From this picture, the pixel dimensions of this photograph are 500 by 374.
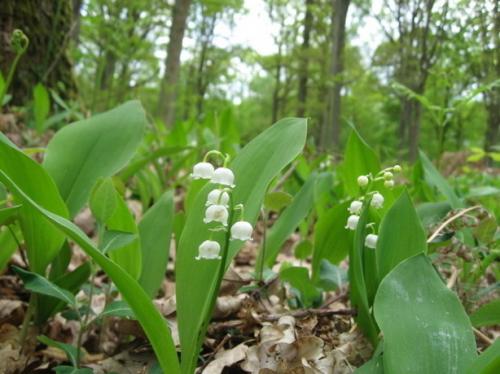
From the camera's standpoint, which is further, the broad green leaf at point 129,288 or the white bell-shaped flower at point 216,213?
the white bell-shaped flower at point 216,213

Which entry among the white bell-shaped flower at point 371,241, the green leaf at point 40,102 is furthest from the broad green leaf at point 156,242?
the green leaf at point 40,102

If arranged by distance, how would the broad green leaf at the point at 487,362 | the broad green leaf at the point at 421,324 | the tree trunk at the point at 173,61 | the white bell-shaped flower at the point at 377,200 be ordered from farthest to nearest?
the tree trunk at the point at 173,61 < the white bell-shaped flower at the point at 377,200 < the broad green leaf at the point at 421,324 < the broad green leaf at the point at 487,362

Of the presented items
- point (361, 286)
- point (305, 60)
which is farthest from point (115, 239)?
point (305, 60)

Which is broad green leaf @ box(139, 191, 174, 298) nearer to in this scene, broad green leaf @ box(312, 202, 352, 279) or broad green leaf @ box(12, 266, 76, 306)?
broad green leaf @ box(12, 266, 76, 306)

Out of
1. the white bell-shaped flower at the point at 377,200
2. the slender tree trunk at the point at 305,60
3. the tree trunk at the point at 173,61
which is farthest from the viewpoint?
the slender tree trunk at the point at 305,60

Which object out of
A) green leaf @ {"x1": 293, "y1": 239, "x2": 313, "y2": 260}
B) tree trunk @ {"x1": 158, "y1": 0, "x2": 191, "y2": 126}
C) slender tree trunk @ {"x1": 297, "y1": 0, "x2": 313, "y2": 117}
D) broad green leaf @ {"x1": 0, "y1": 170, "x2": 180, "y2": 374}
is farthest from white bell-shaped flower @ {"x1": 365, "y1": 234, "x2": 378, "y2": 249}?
tree trunk @ {"x1": 158, "y1": 0, "x2": 191, "y2": 126}

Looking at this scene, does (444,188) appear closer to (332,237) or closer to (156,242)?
(332,237)

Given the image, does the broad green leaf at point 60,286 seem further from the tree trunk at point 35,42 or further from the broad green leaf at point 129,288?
the tree trunk at point 35,42
